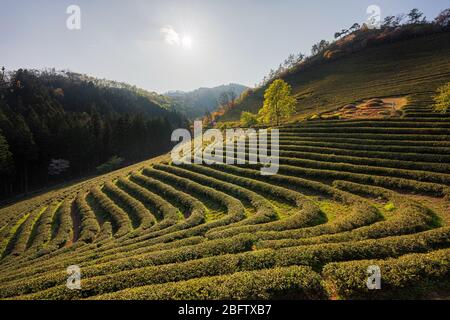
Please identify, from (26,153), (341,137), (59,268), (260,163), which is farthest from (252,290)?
(26,153)

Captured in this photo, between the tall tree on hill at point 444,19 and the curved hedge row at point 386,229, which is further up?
the tall tree on hill at point 444,19

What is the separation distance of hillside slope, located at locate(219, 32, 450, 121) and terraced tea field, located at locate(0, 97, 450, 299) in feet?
103

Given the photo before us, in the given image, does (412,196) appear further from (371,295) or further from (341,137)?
(341,137)

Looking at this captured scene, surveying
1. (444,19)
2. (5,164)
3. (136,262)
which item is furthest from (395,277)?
(444,19)

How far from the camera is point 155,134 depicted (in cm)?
9350

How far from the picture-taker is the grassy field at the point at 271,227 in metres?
8.62

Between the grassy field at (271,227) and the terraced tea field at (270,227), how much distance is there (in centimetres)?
7

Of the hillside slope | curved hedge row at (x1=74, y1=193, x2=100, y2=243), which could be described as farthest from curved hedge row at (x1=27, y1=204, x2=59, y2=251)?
the hillside slope

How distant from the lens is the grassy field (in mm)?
8625

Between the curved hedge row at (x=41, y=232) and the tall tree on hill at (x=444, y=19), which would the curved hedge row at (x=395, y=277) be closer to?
the curved hedge row at (x=41, y=232)

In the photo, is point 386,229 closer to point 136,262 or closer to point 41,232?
point 136,262

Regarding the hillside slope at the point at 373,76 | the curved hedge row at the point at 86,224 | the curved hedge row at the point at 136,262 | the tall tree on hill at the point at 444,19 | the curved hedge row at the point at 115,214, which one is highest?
the tall tree on hill at the point at 444,19

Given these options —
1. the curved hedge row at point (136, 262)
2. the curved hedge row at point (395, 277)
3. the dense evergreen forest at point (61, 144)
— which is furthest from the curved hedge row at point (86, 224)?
the dense evergreen forest at point (61, 144)

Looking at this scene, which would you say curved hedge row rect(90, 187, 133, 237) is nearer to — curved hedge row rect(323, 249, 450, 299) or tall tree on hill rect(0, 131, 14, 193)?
curved hedge row rect(323, 249, 450, 299)
